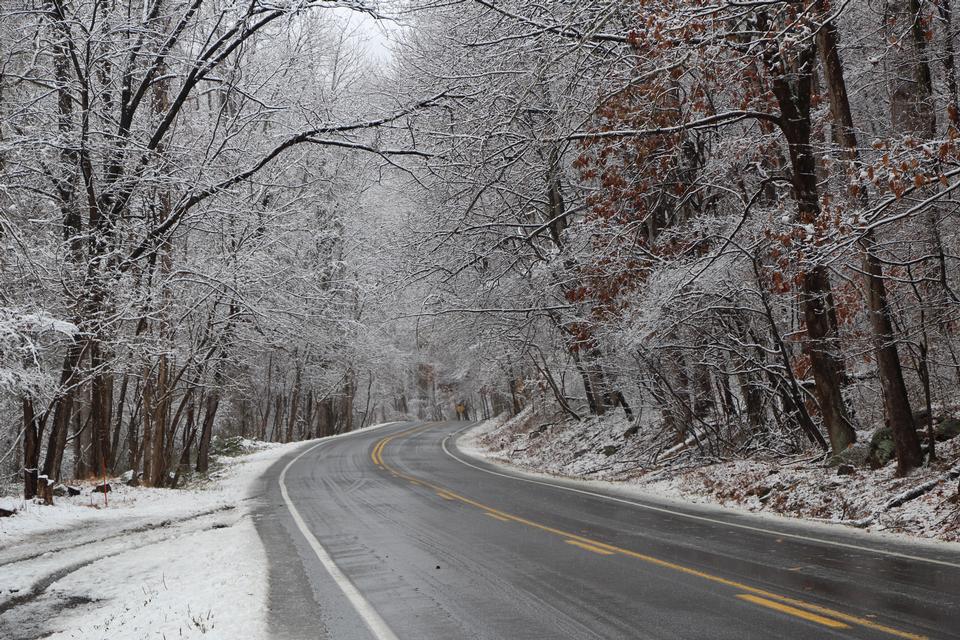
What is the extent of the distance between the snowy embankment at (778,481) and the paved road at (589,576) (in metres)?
1.07

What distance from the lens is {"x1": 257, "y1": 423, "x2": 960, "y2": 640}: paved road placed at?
5504 millimetres

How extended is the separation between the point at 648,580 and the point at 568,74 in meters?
8.30

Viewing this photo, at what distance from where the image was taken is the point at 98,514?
548 inches

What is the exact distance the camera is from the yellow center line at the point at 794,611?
17.4 feet

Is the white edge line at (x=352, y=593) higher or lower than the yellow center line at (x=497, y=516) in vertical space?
higher

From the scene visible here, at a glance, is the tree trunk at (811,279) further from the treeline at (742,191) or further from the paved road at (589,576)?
the paved road at (589,576)

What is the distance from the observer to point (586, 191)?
21359 millimetres

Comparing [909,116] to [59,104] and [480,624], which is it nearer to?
[480,624]

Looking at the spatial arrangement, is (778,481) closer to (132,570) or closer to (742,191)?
(742,191)

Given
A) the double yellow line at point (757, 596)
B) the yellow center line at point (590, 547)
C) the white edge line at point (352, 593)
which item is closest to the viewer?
the double yellow line at point (757, 596)

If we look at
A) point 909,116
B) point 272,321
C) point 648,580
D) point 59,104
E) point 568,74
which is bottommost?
point 648,580

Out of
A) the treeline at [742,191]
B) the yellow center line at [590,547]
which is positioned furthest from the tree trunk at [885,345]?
the yellow center line at [590,547]

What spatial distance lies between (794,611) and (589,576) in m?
2.04

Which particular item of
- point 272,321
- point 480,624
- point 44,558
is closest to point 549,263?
point 272,321
